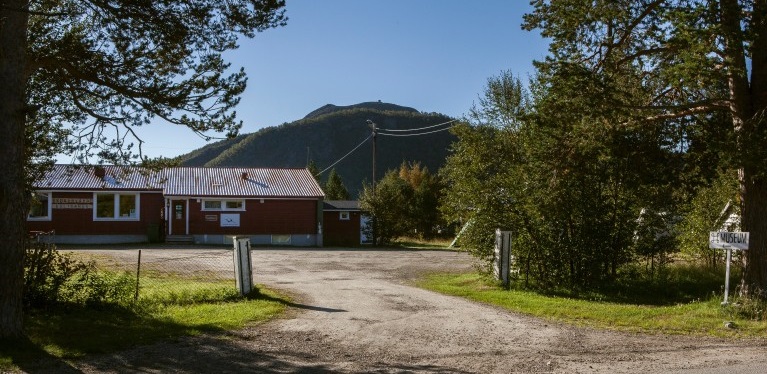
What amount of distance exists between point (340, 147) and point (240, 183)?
91.8 meters

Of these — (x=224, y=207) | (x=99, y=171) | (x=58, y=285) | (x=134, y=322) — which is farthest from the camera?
(x=224, y=207)

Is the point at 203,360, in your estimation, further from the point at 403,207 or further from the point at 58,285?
the point at 403,207

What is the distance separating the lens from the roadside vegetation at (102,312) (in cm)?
836

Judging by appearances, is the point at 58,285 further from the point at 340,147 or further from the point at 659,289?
the point at 340,147

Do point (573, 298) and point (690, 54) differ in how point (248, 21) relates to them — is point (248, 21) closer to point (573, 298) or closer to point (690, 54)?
point (690, 54)

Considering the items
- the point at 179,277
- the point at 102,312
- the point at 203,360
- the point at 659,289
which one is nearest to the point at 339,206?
the point at 179,277

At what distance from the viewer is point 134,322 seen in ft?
34.0

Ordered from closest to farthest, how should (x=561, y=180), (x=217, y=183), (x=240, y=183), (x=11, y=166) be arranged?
(x=11, y=166), (x=561, y=180), (x=217, y=183), (x=240, y=183)

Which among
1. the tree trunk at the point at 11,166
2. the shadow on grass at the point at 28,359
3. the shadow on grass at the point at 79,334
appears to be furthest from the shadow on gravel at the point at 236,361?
the tree trunk at the point at 11,166

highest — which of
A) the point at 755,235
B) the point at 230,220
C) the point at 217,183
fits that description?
the point at 217,183

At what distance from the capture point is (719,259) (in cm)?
1789

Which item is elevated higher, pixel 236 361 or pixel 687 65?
pixel 687 65

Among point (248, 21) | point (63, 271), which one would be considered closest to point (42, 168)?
point (63, 271)

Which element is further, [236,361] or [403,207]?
[403,207]
